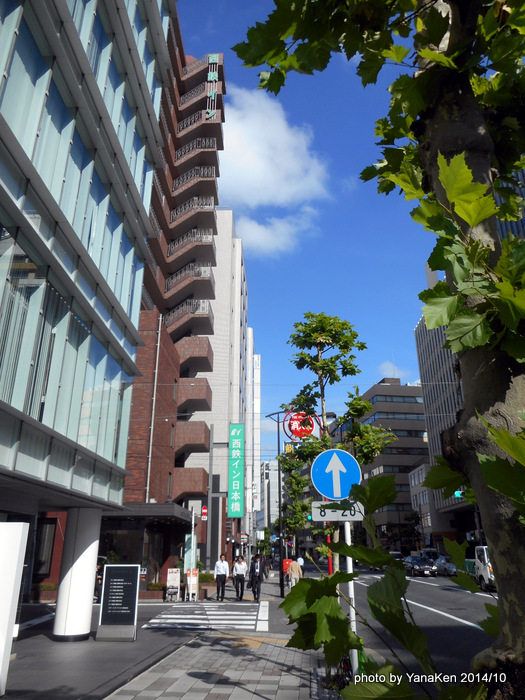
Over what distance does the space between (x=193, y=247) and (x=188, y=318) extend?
18.2ft

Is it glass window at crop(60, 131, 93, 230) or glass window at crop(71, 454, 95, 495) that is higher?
glass window at crop(60, 131, 93, 230)

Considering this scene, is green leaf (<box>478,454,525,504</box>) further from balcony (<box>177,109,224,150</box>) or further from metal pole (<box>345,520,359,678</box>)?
balcony (<box>177,109,224,150</box>)

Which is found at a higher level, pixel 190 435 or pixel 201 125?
pixel 201 125

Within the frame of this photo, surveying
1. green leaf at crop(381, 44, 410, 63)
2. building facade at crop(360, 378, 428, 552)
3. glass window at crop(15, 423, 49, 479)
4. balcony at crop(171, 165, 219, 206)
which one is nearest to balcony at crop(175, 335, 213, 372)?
balcony at crop(171, 165, 219, 206)

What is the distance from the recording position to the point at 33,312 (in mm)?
9500

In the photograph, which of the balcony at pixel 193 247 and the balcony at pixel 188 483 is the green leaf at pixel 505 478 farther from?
the balcony at pixel 193 247

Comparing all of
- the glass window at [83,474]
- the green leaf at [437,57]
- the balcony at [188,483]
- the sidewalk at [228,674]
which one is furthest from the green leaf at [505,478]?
the balcony at [188,483]

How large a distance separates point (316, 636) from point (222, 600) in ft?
81.7

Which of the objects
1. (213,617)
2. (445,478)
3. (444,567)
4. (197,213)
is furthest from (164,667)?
(444,567)

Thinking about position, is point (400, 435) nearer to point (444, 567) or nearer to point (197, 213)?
point (444, 567)

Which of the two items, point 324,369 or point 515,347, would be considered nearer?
point 515,347

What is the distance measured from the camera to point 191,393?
34.8m

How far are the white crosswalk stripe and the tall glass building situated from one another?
406cm

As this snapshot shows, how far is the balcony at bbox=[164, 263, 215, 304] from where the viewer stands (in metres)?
37.6
